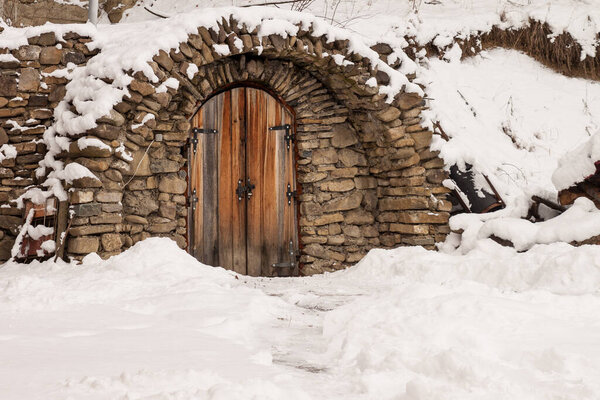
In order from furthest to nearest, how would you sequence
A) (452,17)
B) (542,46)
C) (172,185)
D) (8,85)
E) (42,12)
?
(42,12)
(452,17)
(542,46)
(172,185)
(8,85)

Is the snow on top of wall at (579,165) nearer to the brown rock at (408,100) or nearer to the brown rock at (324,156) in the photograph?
the brown rock at (408,100)

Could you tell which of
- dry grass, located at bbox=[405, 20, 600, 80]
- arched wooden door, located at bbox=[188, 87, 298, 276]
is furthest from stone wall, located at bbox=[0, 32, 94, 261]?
dry grass, located at bbox=[405, 20, 600, 80]

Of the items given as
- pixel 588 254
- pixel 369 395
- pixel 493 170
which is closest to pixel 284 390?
pixel 369 395

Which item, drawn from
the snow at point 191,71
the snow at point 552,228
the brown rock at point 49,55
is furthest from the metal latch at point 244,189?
the snow at point 552,228

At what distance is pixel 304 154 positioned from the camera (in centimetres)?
625

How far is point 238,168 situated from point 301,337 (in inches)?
145

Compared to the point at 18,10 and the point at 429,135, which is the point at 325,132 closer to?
the point at 429,135

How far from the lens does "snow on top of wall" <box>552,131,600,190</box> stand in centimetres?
452

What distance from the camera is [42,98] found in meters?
5.36

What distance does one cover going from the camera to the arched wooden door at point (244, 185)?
19.4ft

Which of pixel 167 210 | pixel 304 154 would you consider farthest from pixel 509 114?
pixel 167 210

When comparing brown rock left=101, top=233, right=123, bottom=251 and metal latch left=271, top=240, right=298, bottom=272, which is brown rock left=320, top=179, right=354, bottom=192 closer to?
metal latch left=271, top=240, right=298, bottom=272

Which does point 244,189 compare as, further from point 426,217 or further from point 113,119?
point 426,217

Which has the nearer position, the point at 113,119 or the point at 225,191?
the point at 113,119
